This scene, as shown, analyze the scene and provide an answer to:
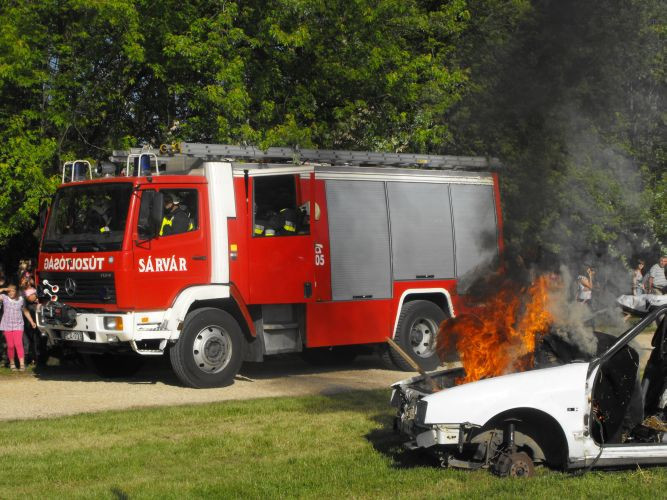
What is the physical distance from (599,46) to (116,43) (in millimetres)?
7914

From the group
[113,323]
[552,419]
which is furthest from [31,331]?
[552,419]

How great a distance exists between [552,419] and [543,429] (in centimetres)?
18

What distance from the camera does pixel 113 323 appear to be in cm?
1285

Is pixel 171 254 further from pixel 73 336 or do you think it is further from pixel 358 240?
pixel 358 240

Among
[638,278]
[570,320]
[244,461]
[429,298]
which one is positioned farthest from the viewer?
[638,278]

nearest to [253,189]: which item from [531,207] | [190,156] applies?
[190,156]

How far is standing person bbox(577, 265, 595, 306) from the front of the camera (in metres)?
10.9

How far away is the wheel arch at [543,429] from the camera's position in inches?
297

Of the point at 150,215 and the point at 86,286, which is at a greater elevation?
the point at 150,215

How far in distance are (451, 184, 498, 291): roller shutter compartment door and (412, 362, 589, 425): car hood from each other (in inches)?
332

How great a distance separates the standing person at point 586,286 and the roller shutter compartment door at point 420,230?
2.67 meters

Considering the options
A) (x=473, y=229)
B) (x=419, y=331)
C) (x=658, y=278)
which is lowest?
(x=419, y=331)

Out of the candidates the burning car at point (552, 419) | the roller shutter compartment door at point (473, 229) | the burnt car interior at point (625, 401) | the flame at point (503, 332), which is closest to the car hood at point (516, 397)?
the burning car at point (552, 419)

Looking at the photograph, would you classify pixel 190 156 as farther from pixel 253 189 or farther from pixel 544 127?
pixel 544 127
